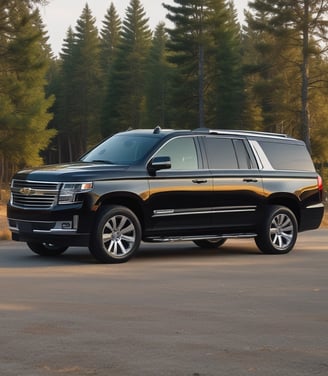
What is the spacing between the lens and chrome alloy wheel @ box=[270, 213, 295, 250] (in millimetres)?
14592

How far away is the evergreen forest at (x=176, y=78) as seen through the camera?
47.5 meters

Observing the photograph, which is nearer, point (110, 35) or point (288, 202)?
point (288, 202)

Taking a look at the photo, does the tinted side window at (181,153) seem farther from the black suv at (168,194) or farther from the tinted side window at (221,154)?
the tinted side window at (221,154)

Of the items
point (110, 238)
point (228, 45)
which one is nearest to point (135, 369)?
point (110, 238)

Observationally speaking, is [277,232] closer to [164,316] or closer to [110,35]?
[164,316]

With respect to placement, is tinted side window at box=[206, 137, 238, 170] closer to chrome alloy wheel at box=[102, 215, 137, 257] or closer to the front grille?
chrome alloy wheel at box=[102, 215, 137, 257]

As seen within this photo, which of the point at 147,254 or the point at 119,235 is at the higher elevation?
the point at 119,235

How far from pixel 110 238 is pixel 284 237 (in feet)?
11.3

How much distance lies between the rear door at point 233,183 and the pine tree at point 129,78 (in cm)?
8189

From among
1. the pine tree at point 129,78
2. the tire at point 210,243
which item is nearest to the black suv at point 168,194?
the tire at point 210,243

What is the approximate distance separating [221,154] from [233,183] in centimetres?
51

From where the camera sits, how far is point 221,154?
14.2 m

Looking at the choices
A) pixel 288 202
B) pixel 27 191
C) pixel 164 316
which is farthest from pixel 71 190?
pixel 164 316

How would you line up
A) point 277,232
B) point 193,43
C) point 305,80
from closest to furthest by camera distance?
1. point 277,232
2. point 305,80
3. point 193,43
